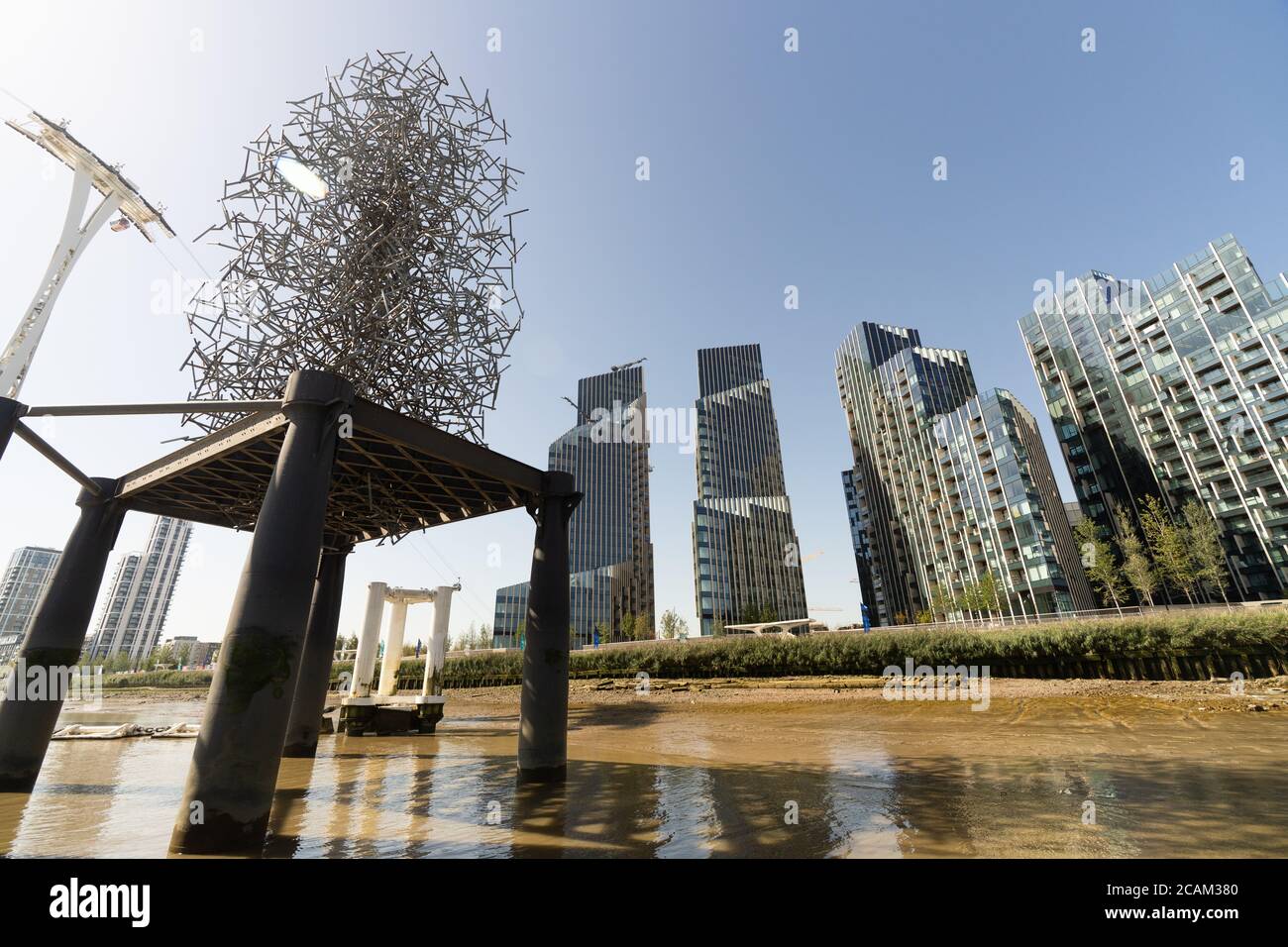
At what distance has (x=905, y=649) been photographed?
133 ft

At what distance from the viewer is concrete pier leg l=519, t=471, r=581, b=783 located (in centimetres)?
1246

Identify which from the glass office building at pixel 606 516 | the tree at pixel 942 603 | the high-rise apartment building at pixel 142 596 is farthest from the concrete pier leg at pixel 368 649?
the high-rise apartment building at pixel 142 596

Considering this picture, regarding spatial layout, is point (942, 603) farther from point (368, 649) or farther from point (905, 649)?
point (368, 649)

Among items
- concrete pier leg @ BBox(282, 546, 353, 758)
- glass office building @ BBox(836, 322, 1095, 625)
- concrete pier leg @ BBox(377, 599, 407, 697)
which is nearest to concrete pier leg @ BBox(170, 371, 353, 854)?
concrete pier leg @ BBox(282, 546, 353, 758)

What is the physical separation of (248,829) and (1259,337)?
4619 inches

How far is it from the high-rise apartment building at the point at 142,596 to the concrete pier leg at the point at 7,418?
20541 centimetres

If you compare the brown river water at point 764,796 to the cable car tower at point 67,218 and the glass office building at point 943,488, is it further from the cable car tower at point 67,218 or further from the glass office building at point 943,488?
the glass office building at point 943,488

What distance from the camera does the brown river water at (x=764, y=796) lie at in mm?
7836

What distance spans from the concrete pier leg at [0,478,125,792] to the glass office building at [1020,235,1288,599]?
9850 centimetres

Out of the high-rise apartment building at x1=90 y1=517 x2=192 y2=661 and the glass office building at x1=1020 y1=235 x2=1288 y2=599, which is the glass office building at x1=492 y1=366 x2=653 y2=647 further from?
the high-rise apartment building at x1=90 y1=517 x2=192 y2=661

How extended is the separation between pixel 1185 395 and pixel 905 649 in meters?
81.8
